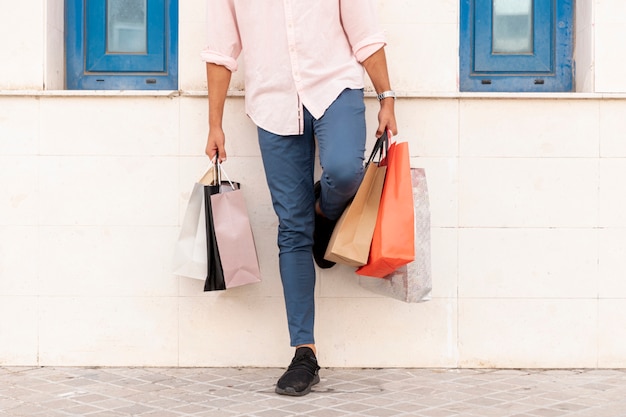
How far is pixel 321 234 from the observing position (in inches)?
164

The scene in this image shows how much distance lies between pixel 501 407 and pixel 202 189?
1.67 meters

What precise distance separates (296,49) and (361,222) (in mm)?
830

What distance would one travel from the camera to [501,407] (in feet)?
11.5

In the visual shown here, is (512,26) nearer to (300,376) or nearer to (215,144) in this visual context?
(215,144)

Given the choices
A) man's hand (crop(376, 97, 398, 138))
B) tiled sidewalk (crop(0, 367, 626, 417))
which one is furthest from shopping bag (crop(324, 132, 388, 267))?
tiled sidewalk (crop(0, 367, 626, 417))

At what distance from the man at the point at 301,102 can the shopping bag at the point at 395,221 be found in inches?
6.1

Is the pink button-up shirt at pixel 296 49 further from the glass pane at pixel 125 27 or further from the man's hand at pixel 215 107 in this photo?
the glass pane at pixel 125 27

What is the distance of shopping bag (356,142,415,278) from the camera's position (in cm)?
365

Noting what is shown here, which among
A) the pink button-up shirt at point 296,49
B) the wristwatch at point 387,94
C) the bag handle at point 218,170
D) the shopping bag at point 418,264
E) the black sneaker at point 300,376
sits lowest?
the black sneaker at point 300,376

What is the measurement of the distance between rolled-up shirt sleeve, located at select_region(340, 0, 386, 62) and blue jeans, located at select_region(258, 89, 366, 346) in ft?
0.65

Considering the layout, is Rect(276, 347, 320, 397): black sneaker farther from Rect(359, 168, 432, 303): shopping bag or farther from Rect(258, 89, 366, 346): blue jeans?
Rect(359, 168, 432, 303): shopping bag

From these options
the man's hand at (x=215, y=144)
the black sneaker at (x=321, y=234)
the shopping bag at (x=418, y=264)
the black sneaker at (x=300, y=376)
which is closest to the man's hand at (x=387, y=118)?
the shopping bag at (x=418, y=264)

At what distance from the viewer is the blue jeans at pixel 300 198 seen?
3.84 m

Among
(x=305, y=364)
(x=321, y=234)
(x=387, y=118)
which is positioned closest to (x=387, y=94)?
(x=387, y=118)
